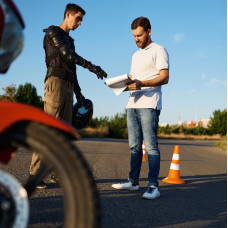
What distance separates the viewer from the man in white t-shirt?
3.90 metres

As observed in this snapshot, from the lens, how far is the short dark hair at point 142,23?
3.96m

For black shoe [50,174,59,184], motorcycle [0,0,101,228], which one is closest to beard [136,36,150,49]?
black shoe [50,174,59,184]

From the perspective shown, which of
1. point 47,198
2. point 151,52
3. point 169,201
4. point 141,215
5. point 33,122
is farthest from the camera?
point 151,52

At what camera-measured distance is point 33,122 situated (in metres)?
1.35

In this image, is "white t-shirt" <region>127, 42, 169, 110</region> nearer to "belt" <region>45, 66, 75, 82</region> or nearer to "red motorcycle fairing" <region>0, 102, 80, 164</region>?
"belt" <region>45, 66, 75, 82</region>

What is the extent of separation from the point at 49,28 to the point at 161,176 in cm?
375

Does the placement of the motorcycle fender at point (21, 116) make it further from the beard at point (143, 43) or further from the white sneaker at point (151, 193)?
the beard at point (143, 43)

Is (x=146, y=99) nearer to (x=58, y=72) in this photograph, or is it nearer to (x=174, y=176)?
(x=58, y=72)

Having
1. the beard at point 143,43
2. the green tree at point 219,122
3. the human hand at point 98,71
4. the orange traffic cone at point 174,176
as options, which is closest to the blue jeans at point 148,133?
the human hand at point 98,71

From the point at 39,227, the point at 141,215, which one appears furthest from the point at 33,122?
the point at 141,215

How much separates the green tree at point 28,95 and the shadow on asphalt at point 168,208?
2747cm

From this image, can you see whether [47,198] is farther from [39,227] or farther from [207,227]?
[207,227]

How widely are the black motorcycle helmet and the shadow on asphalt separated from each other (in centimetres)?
97

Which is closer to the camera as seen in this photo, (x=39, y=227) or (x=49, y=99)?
(x=39, y=227)
